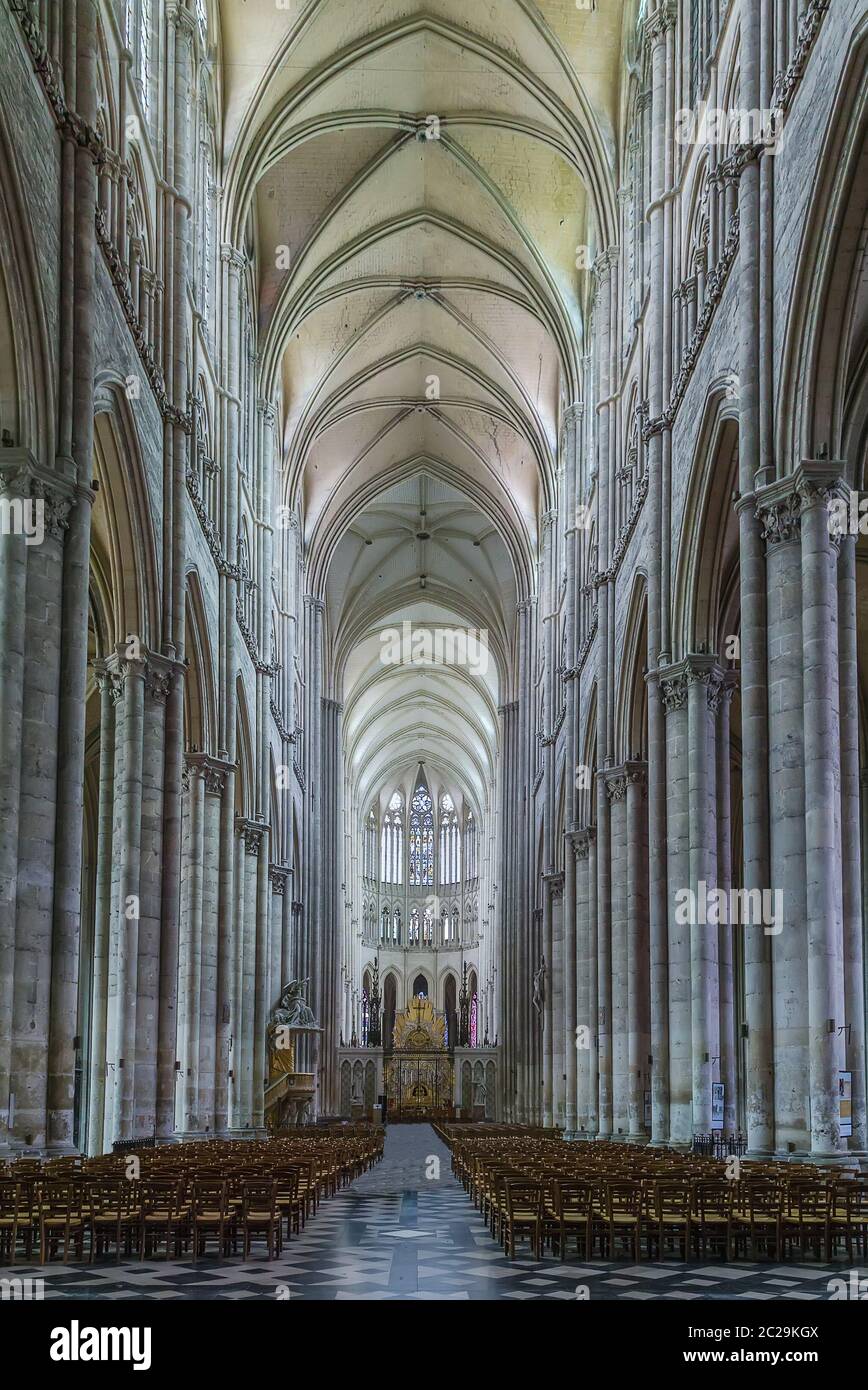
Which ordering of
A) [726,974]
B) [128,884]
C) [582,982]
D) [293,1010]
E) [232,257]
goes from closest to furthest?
1. [128,884]
2. [726,974]
3. [232,257]
4. [582,982]
5. [293,1010]

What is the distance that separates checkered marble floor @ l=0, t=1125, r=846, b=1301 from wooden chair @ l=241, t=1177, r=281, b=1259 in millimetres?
226

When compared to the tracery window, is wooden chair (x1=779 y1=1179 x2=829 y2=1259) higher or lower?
lower

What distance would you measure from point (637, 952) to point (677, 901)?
22.2ft

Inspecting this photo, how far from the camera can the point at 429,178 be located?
43.9 m

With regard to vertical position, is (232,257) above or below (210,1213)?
above

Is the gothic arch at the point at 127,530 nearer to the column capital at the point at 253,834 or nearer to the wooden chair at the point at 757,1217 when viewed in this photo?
the column capital at the point at 253,834

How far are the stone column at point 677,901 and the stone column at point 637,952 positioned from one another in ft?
14.9

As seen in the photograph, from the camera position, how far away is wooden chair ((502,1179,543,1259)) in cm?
1354

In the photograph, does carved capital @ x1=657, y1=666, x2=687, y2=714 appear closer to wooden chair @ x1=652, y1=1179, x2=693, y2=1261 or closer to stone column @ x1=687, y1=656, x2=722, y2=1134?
stone column @ x1=687, y1=656, x2=722, y2=1134

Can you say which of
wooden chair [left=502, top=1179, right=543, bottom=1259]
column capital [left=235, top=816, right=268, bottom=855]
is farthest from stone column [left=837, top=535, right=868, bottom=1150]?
column capital [left=235, top=816, right=268, bottom=855]

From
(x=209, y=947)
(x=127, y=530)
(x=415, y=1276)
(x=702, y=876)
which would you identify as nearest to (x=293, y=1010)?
(x=209, y=947)

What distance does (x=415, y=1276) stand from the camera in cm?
1226

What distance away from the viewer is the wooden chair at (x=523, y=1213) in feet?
44.4

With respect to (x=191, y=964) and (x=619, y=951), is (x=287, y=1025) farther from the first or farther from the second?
(x=619, y=951)
